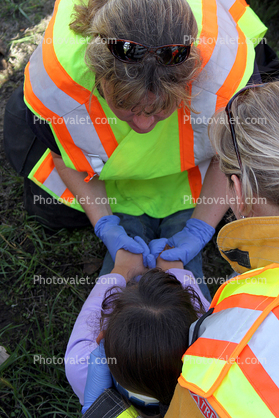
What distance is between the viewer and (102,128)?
5.35ft

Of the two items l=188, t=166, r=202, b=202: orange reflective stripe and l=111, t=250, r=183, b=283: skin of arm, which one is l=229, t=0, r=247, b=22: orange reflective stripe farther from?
l=111, t=250, r=183, b=283: skin of arm

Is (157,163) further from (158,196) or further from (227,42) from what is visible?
(227,42)

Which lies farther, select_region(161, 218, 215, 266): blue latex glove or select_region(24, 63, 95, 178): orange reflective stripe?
select_region(161, 218, 215, 266): blue latex glove

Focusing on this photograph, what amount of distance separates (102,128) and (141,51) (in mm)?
523

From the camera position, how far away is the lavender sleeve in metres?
1.56

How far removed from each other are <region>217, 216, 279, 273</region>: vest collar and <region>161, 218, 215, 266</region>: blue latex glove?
730 mm

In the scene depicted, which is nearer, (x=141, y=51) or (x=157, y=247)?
(x=141, y=51)

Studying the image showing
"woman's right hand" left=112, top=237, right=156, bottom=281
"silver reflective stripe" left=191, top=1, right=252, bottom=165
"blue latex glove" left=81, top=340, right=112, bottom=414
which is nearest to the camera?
"blue latex glove" left=81, top=340, right=112, bottom=414

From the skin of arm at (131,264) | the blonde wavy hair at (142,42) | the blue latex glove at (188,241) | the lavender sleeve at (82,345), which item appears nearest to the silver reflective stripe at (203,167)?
the blue latex glove at (188,241)

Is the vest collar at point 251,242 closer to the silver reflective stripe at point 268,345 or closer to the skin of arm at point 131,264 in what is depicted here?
the silver reflective stripe at point 268,345

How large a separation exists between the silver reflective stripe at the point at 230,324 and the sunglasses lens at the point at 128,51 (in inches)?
34.7

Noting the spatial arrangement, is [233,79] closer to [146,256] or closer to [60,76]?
[60,76]

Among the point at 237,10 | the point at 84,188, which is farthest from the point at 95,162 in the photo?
the point at 237,10

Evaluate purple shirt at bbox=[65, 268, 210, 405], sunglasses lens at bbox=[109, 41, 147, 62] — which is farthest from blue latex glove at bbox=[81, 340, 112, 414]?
sunglasses lens at bbox=[109, 41, 147, 62]
